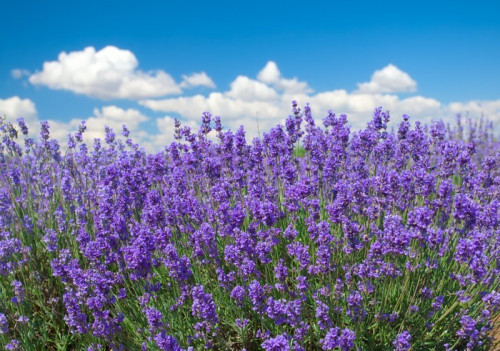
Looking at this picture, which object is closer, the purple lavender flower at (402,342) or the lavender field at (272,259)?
the purple lavender flower at (402,342)

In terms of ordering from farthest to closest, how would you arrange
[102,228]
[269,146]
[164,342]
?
[269,146]
[102,228]
[164,342]

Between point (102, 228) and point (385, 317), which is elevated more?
point (102, 228)

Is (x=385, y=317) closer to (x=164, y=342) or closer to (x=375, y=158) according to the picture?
(x=164, y=342)

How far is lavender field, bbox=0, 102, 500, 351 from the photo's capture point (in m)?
3.18

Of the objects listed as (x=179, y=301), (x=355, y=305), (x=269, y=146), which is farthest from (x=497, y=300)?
(x=269, y=146)

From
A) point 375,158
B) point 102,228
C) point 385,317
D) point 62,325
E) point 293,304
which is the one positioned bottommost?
point 62,325

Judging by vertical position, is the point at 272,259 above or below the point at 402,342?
above

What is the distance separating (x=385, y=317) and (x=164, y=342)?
168 cm

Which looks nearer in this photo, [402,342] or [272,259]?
[402,342]

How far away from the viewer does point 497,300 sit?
124 inches

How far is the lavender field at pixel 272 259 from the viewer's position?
3.18 metres

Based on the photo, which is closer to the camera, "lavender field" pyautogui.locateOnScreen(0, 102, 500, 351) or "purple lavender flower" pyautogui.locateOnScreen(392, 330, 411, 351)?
"purple lavender flower" pyautogui.locateOnScreen(392, 330, 411, 351)

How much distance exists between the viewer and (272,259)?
4070 mm

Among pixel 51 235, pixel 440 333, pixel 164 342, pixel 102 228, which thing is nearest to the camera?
pixel 164 342
